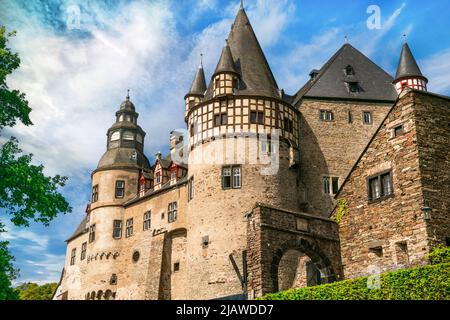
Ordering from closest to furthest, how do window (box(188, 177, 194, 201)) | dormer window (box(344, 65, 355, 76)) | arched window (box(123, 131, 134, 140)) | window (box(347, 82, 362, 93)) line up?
window (box(188, 177, 194, 201)), window (box(347, 82, 362, 93)), dormer window (box(344, 65, 355, 76)), arched window (box(123, 131, 134, 140))

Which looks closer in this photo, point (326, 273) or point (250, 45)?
point (326, 273)

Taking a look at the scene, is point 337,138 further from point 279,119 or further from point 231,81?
point 231,81

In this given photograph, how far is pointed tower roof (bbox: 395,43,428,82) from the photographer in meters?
43.7

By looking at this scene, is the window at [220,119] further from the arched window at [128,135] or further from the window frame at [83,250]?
the window frame at [83,250]

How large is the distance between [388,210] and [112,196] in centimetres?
3091

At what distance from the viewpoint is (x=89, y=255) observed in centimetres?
4944

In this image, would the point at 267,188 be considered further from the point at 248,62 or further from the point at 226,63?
the point at 248,62

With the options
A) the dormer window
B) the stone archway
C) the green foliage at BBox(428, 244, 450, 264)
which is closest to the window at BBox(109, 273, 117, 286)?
the stone archway

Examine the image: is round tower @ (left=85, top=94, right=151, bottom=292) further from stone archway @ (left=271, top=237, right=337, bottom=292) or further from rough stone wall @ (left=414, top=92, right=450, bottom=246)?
rough stone wall @ (left=414, top=92, right=450, bottom=246)

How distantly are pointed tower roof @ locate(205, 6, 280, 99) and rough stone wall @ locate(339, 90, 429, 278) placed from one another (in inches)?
516

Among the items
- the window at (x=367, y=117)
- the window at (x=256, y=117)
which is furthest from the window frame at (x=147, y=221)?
the window at (x=367, y=117)

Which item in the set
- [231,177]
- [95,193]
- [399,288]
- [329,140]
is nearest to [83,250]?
[95,193]
